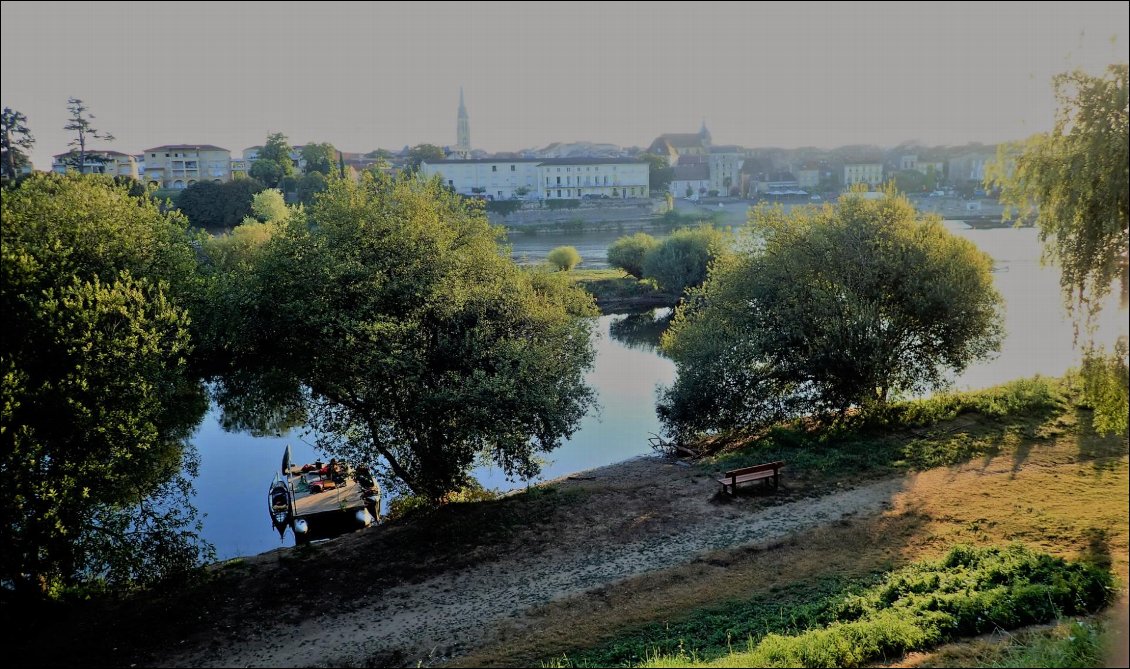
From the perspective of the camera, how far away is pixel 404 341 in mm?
13359

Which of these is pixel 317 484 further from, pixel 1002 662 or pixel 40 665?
pixel 1002 662

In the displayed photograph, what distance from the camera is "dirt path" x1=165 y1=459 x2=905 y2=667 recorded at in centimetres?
964

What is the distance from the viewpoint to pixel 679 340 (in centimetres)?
1955

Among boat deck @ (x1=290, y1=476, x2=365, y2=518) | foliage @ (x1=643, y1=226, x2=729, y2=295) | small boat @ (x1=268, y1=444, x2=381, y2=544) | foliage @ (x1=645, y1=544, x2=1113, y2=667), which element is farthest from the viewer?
foliage @ (x1=643, y1=226, x2=729, y2=295)

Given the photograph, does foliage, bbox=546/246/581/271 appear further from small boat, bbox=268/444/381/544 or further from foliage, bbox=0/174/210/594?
foliage, bbox=0/174/210/594

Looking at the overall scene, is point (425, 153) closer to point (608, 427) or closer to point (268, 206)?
point (268, 206)

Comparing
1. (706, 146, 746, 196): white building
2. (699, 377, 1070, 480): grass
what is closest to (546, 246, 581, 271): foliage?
(699, 377, 1070, 480): grass

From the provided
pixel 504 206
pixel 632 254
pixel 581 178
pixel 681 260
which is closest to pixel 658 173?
pixel 581 178

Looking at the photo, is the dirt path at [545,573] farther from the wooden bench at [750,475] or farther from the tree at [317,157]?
the tree at [317,157]

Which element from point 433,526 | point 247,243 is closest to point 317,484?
point 433,526

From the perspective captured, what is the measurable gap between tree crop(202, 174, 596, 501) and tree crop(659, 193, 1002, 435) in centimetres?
474

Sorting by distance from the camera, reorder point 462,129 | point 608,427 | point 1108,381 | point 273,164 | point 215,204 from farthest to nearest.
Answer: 1. point 462,129
2. point 273,164
3. point 215,204
4. point 608,427
5. point 1108,381

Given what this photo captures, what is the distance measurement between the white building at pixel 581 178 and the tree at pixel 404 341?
301 feet

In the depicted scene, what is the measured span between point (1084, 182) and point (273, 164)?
76.7 metres
